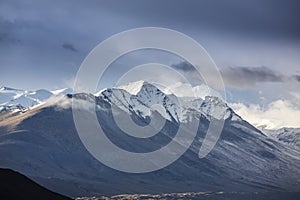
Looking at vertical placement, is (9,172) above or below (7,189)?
above

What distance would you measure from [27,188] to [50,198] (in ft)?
24.1

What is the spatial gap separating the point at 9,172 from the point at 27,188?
10.0 metres

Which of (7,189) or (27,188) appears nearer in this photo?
(7,189)

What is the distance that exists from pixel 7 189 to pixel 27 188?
34.3 ft

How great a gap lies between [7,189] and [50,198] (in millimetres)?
14227

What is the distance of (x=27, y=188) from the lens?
493 ft

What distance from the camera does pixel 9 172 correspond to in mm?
156500

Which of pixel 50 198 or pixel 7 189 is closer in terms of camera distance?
pixel 7 189

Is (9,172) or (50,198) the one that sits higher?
(9,172)

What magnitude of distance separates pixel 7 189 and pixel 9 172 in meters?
16.7

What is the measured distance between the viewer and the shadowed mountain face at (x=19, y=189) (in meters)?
138

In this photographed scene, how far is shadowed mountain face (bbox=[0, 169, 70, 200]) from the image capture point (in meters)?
138

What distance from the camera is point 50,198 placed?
491ft

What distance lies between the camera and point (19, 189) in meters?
146
